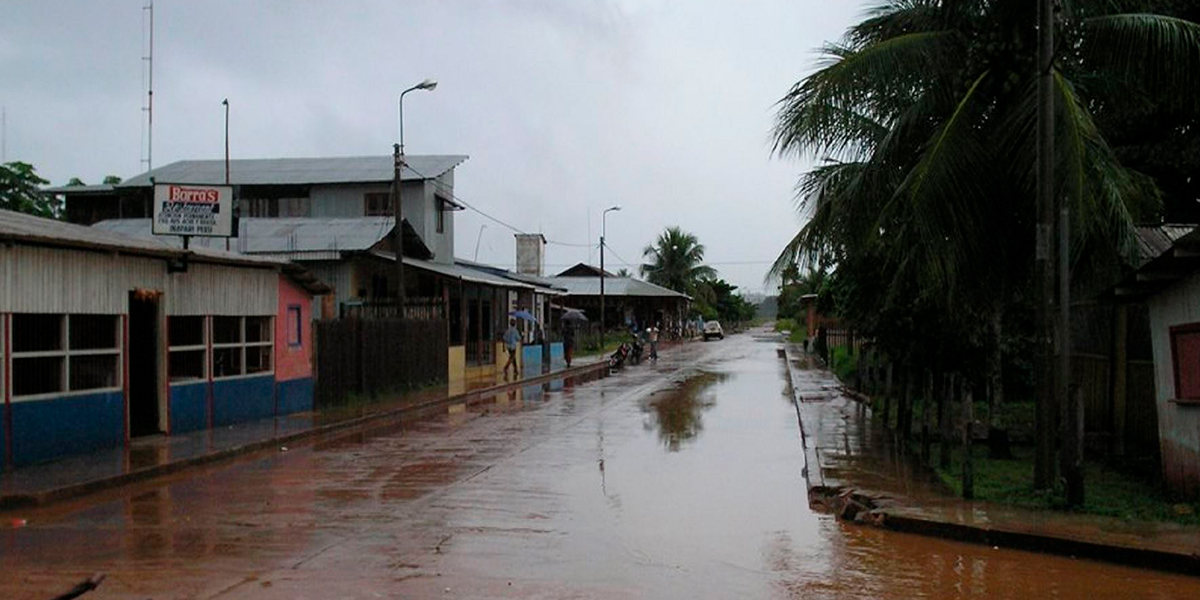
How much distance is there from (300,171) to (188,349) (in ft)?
87.8

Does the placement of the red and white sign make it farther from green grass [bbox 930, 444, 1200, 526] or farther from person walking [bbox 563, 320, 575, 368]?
person walking [bbox 563, 320, 575, 368]

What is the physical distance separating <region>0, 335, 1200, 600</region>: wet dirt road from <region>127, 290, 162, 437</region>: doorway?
258 cm

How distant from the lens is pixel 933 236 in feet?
41.8

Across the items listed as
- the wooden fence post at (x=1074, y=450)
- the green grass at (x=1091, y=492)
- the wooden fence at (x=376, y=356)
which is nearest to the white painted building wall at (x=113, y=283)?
the wooden fence at (x=376, y=356)

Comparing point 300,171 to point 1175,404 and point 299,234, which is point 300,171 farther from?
point 1175,404

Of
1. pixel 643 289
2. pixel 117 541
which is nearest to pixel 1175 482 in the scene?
pixel 117 541

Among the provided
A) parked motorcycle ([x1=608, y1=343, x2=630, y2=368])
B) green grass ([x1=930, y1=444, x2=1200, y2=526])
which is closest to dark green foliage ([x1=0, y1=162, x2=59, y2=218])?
parked motorcycle ([x1=608, y1=343, x2=630, y2=368])

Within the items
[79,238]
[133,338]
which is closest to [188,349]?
[133,338]

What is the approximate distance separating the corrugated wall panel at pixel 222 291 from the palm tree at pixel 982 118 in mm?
10230

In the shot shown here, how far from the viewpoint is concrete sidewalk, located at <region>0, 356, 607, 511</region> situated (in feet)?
42.2

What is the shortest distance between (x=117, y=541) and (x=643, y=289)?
6465cm

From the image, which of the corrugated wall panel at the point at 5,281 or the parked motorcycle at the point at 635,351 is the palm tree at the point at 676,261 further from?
the corrugated wall panel at the point at 5,281

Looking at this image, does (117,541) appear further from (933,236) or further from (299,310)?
(299,310)

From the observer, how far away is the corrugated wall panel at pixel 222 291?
18328 millimetres
